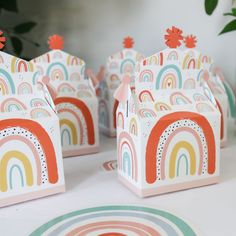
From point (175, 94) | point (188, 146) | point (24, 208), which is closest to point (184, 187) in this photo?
point (188, 146)

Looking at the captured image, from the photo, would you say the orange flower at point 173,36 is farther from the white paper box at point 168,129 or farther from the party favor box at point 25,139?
the party favor box at point 25,139

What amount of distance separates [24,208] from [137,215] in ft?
0.70

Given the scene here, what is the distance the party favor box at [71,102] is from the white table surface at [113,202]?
4.7 inches

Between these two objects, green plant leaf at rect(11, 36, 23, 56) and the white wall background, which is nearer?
the white wall background

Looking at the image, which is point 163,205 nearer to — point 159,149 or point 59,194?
point 159,149

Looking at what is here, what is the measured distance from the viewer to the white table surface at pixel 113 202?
0.64m

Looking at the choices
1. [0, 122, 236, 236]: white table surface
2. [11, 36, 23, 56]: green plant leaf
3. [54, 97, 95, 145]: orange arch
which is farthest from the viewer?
[11, 36, 23, 56]: green plant leaf

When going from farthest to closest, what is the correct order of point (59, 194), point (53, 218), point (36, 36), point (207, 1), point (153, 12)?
point (36, 36) < point (153, 12) < point (207, 1) < point (59, 194) < point (53, 218)

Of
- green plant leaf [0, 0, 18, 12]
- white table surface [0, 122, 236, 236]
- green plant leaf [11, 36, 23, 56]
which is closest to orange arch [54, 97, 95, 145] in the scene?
white table surface [0, 122, 236, 236]

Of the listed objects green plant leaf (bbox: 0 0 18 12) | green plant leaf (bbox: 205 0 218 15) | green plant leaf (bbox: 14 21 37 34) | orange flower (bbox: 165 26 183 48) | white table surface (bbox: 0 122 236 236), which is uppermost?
green plant leaf (bbox: 0 0 18 12)

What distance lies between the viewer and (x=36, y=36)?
6.04ft

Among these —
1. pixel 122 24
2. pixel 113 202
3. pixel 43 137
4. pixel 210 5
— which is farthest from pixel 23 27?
pixel 113 202

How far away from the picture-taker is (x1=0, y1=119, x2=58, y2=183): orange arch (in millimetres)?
729

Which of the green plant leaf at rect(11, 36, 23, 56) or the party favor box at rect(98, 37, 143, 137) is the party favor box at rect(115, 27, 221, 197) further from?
the green plant leaf at rect(11, 36, 23, 56)
